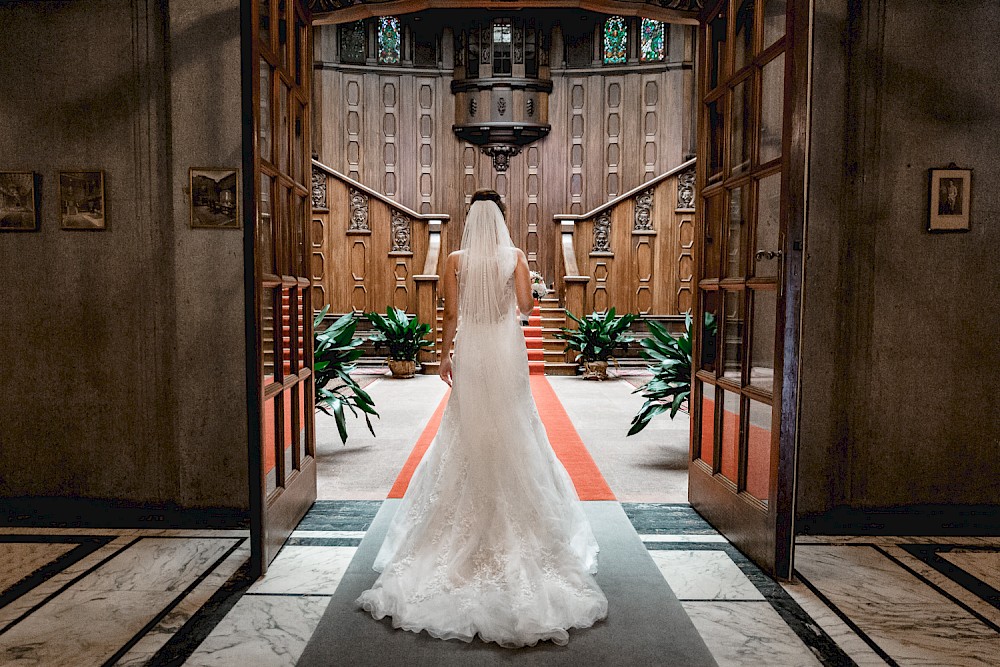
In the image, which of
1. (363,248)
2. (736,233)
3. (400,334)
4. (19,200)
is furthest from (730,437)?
(363,248)

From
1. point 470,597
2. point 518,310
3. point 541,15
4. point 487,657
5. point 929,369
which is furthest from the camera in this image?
point 541,15

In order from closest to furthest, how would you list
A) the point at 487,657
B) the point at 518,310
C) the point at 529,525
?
the point at 487,657 → the point at 529,525 → the point at 518,310

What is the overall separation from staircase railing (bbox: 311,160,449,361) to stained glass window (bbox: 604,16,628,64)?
4.73m

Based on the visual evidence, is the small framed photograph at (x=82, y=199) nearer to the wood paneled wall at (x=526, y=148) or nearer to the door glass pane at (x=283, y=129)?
the door glass pane at (x=283, y=129)

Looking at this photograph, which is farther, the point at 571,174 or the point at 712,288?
the point at 571,174

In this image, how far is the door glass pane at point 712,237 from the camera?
124 inches

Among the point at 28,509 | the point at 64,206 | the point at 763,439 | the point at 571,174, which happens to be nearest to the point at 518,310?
the point at 763,439

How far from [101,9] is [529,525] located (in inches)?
120

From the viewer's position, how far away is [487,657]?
1977mm

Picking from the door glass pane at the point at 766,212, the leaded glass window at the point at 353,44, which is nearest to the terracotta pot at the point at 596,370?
the door glass pane at the point at 766,212

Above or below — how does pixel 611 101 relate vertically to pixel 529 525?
above

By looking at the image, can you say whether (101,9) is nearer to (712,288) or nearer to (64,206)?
(64,206)

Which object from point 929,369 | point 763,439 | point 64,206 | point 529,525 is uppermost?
point 64,206

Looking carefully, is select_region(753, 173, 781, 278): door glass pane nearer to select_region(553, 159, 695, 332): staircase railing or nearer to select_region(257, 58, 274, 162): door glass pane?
select_region(257, 58, 274, 162): door glass pane
